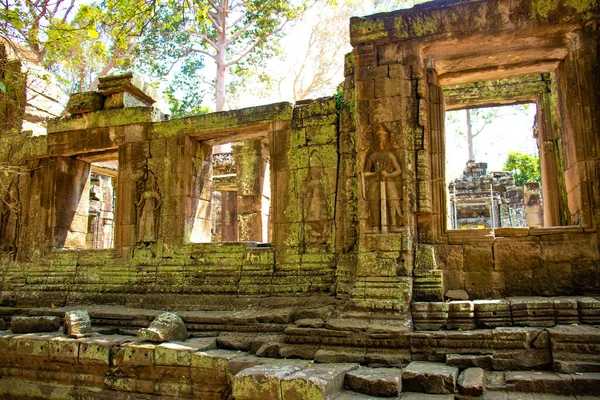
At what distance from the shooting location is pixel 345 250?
7.26 metres

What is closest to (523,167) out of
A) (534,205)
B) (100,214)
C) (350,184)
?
(534,205)

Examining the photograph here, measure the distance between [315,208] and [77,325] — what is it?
12.6ft

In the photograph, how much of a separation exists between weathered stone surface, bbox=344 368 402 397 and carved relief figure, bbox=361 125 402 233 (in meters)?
2.20

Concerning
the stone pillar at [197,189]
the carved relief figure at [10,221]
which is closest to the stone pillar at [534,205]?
the stone pillar at [197,189]

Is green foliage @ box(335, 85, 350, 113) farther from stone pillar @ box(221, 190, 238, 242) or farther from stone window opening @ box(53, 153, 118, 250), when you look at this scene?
stone pillar @ box(221, 190, 238, 242)

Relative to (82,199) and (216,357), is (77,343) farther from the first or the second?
(82,199)

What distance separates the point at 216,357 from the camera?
559 cm

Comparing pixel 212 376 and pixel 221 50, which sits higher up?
pixel 221 50

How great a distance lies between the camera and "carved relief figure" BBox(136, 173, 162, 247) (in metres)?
8.63

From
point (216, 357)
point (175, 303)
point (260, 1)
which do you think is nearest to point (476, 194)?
point (260, 1)

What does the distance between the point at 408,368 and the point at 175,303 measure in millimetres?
4320

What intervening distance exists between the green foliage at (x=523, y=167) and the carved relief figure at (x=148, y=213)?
16.6 meters

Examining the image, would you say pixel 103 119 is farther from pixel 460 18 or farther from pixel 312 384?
pixel 312 384

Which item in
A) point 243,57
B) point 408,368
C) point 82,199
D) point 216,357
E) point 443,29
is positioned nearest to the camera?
point 408,368
